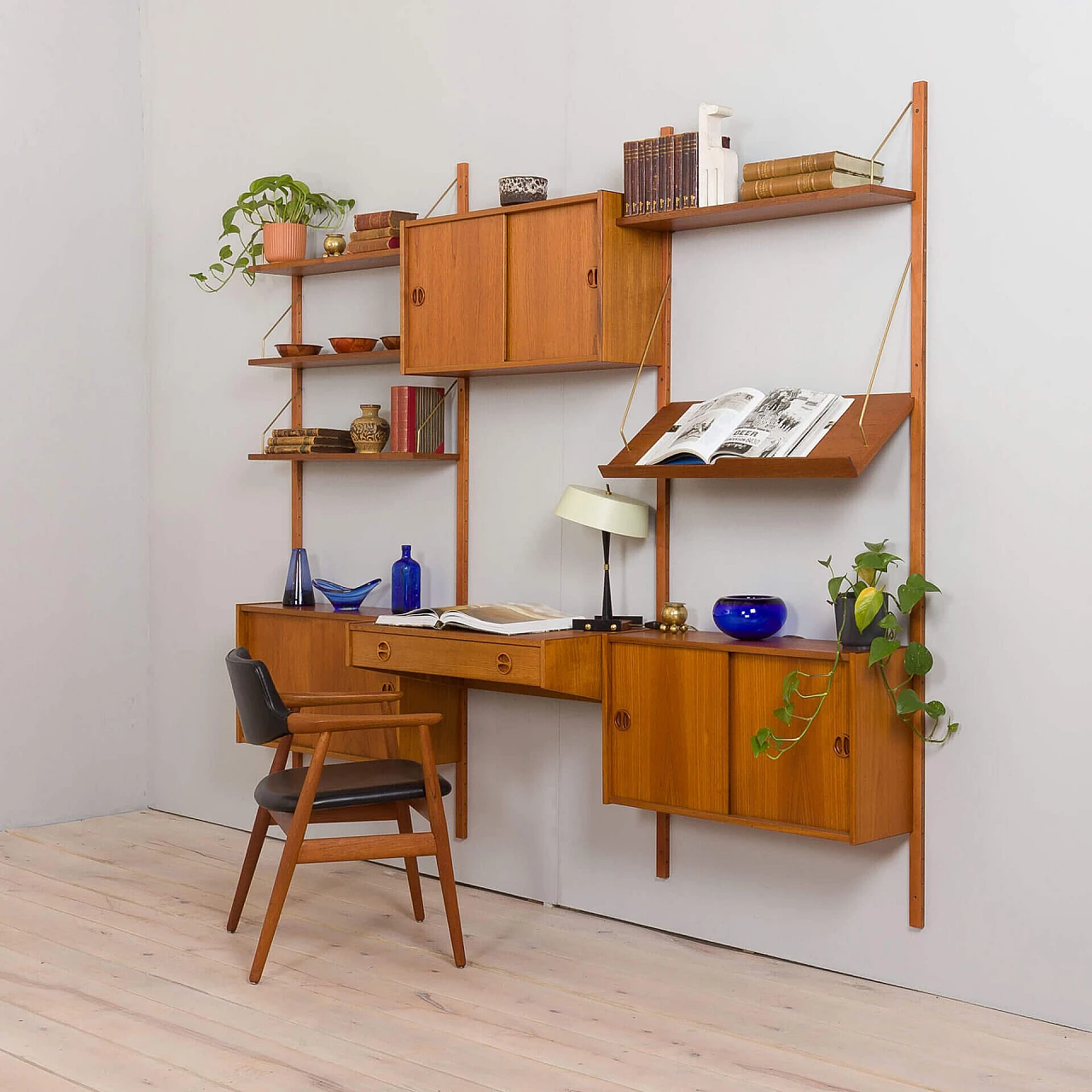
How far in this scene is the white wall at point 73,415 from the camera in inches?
210

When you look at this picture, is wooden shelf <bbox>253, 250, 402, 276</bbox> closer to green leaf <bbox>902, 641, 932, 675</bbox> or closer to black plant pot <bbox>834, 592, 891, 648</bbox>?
black plant pot <bbox>834, 592, 891, 648</bbox>

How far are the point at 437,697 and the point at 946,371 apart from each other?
1.99 m

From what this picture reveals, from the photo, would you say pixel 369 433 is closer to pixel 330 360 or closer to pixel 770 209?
pixel 330 360

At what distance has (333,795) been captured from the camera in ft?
11.7

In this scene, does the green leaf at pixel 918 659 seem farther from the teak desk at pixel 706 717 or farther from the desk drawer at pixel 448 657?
the desk drawer at pixel 448 657

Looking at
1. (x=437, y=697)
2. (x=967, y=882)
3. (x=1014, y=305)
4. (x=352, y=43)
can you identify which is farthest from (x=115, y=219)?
(x=967, y=882)

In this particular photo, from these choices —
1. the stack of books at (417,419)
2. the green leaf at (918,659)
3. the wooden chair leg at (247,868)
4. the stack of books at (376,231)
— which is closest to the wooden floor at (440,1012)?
the wooden chair leg at (247,868)

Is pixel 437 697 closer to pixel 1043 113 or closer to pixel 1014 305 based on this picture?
pixel 1014 305

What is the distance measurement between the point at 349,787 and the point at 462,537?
45.3 inches

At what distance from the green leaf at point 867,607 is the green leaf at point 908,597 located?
0.19 feet

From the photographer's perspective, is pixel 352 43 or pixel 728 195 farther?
pixel 352 43

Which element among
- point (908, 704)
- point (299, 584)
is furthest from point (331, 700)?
point (908, 704)

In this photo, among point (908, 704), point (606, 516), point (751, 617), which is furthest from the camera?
point (606, 516)

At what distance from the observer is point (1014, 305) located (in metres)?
3.29
